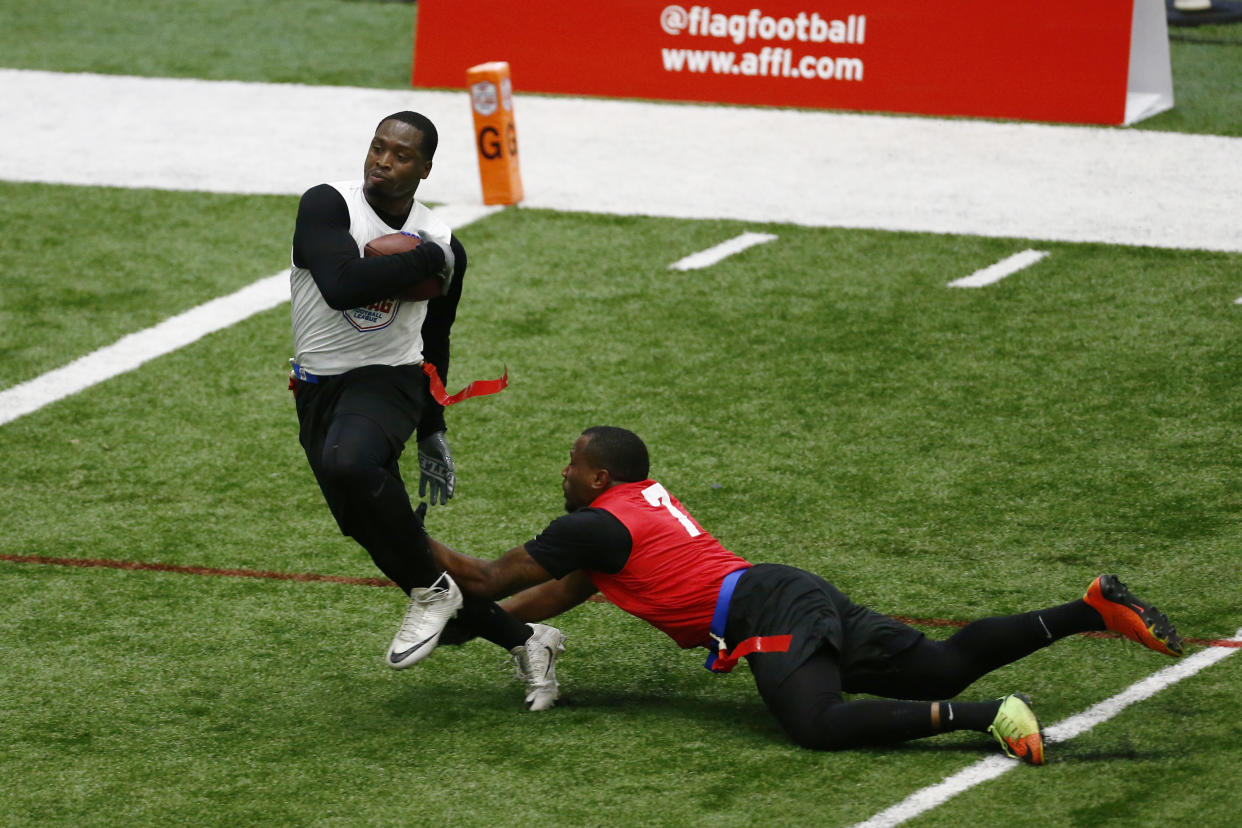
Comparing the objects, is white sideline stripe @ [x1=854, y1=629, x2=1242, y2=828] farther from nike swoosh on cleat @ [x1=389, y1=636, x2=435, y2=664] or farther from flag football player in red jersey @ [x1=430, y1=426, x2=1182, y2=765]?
nike swoosh on cleat @ [x1=389, y1=636, x2=435, y2=664]

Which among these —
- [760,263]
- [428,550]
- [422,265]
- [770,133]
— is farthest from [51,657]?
[770,133]

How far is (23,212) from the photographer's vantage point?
12852 millimetres

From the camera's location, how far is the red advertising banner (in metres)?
13.9

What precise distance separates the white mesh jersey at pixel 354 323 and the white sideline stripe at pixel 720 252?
17.8 ft

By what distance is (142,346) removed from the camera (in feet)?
34.3

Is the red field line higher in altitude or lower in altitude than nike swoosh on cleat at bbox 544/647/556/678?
higher

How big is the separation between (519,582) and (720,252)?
605 cm

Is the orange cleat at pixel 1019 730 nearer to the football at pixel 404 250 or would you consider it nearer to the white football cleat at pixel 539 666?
the white football cleat at pixel 539 666

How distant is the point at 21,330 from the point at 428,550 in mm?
5702

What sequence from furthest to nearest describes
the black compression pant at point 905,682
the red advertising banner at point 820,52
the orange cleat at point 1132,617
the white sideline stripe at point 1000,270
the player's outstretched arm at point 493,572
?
the red advertising banner at point 820,52
the white sideline stripe at point 1000,270
the player's outstretched arm at point 493,572
the orange cleat at point 1132,617
the black compression pant at point 905,682

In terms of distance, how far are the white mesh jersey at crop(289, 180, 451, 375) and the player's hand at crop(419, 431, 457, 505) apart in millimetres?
494

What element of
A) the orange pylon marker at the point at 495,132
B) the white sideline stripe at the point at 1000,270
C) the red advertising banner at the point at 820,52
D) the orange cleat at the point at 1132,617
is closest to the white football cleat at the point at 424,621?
the orange cleat at the point at 1132,617

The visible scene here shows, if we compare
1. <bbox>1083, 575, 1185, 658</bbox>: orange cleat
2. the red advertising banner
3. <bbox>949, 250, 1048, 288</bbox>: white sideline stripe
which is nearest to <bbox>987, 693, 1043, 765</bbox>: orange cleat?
<bbox>1083, 575, 1185, 658</bbox>: orange cleat

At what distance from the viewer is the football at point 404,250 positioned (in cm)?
595
